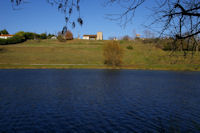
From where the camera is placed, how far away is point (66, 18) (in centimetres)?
467

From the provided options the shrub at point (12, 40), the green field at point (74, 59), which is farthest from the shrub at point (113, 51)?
the shrub at point (12, 40)

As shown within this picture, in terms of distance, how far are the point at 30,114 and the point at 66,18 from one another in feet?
44.2

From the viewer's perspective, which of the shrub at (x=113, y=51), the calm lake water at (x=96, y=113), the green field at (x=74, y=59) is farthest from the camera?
the shrub at (x=113, y=51)

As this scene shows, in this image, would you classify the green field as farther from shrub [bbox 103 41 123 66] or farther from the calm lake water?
the calm lake water

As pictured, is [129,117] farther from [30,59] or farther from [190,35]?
[30,59]

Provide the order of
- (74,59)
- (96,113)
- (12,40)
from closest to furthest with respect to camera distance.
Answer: (96,113)
(74,59)
(12,40)

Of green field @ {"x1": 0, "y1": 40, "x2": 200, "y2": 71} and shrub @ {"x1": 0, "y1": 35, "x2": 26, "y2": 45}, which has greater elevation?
shrub @ {"x1": 0, "y1": 35, "x2": 26, "y2": 45}

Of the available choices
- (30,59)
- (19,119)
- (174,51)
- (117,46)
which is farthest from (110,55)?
(174,51)

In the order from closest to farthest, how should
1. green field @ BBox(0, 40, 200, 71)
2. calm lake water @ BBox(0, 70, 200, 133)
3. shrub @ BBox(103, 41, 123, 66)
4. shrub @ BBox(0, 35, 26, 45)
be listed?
calm lake water @ BBox(0, 70, 200, 133) < green field @ BBox(0, 40, 200, 71) < shrub @ BBox(103, 41, 123, 66) < shrub @ BBox(0, 35, 26, 45)

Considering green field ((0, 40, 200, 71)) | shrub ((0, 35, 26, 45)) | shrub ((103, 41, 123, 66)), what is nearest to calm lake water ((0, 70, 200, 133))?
green field ((0, 40, 200, 71))

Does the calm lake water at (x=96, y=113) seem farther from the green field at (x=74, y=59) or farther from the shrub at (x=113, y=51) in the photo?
the shrub at (x=113, y=51)

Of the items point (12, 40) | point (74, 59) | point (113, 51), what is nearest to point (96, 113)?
point (113, 51)

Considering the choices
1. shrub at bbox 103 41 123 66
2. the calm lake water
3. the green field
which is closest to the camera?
the calm lake water

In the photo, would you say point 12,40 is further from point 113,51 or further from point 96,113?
point 96,113
